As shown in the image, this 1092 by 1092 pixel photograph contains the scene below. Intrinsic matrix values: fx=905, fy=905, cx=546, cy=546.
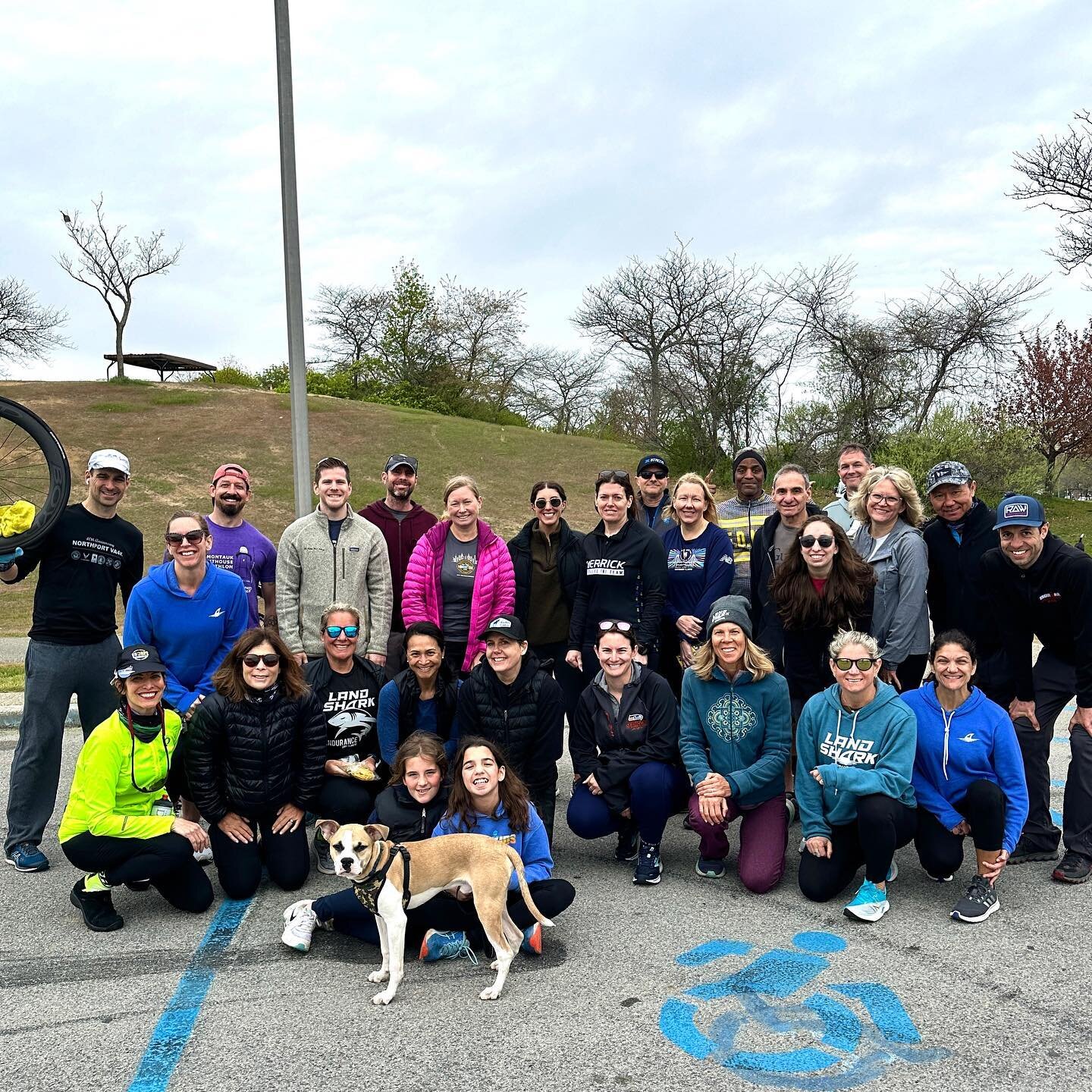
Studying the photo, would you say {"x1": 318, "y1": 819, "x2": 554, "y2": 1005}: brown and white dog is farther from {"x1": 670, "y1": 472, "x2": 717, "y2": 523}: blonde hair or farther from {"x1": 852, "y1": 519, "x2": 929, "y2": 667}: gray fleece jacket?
{"x1": 670, "y1": 472, "x2": 717, "y2": 523}: blonde hair

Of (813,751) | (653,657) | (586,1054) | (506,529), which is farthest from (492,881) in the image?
(506,529)

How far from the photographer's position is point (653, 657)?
5824 mm

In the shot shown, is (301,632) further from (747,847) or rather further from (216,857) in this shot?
(747,847)

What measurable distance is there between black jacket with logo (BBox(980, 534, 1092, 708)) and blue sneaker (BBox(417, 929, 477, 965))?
10.4 ft

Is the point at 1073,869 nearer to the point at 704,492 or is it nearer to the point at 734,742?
the point at 734,742

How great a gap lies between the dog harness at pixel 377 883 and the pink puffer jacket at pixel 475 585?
84.9 inches

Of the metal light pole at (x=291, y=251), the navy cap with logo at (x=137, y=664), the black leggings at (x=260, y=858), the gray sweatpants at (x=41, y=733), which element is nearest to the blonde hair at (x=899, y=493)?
the black leggings at (x=260, y=858)

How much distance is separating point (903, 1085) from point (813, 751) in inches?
73.2

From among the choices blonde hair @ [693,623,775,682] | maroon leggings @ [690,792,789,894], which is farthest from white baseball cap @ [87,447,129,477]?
maroon leggings @ [690,792,789,894]

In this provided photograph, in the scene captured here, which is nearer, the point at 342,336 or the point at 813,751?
the point at 813,751

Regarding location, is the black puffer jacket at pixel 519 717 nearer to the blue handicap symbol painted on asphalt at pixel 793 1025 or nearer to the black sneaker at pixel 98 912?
the blue handicap symbol painted on asphalt at pixel 793 1025

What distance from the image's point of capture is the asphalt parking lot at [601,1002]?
2.94 m

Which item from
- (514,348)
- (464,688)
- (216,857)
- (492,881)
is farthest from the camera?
(514,348)

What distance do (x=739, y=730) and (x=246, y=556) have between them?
3.36 m
